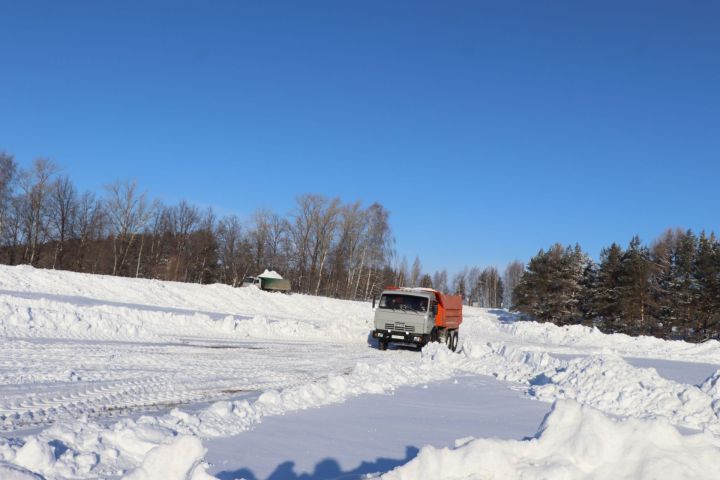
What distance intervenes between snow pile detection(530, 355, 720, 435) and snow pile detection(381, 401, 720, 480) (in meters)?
5.64

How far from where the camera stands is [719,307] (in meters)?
45.3

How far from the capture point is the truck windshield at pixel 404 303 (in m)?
21.4

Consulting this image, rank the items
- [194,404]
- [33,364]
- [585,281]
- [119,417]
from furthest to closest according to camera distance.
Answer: [585,281] → [33,364] → [194,404] → [119,417]

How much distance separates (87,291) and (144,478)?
92.8 feet

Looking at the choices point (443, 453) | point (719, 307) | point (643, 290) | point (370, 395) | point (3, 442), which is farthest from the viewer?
point (643, 290)

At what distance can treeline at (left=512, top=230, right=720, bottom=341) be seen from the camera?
46.9 metres

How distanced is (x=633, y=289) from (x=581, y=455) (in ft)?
164

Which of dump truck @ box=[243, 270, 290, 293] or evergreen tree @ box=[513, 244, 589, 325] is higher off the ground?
evergreen tree @ box=[513, 244, 589, 325]

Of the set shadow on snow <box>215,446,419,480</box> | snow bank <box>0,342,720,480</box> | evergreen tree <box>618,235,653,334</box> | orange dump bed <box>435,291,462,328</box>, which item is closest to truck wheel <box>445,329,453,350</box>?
orange dump bed <box>435,291,462,328</box>

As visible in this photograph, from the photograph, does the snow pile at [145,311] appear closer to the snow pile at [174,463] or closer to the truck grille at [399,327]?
the truck grille at [399,327]

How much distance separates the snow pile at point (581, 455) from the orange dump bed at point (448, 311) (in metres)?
16.7

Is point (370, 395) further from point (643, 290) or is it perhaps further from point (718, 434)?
point (643, 290)

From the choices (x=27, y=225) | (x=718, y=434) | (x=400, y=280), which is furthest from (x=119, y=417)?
(x=400, y=280)

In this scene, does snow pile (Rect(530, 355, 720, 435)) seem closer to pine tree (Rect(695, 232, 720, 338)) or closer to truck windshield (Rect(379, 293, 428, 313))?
truck windshield (Rect(379, 293, 428, 313))
